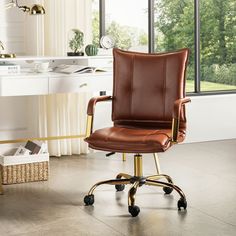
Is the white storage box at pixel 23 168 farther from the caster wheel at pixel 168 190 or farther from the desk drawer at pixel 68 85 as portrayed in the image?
the caster wheel at pixel 168 190

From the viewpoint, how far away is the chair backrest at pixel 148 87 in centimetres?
442

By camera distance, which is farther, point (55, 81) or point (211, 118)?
point (211, 118)

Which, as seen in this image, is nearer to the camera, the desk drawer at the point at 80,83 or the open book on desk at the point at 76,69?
the desk drawer at the point at 80,83

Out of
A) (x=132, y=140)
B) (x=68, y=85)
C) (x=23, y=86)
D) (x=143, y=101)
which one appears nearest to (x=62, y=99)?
(x=68, y=85)

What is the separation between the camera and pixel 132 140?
4.02 m

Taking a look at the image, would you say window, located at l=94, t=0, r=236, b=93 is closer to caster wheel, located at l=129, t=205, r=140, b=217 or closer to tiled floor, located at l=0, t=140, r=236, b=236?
tiled floor, located at l=0, t=140, r=236, b=236

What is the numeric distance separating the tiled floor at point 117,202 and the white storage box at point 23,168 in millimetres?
94

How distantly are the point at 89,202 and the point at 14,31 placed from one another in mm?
2054

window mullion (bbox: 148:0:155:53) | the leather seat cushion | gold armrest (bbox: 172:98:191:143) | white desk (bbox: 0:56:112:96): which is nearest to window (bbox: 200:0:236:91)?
window mullion (bbox: 148:0:155:53)

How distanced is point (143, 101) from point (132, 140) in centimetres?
54

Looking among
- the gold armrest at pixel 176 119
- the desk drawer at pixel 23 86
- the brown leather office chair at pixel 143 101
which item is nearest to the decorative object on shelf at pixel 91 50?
the desk drawer at pixel 23 86

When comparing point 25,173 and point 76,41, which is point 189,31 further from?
point 25,173

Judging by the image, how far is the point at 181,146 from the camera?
6305mm

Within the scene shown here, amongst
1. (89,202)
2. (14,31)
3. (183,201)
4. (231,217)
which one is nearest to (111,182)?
(89,202)
